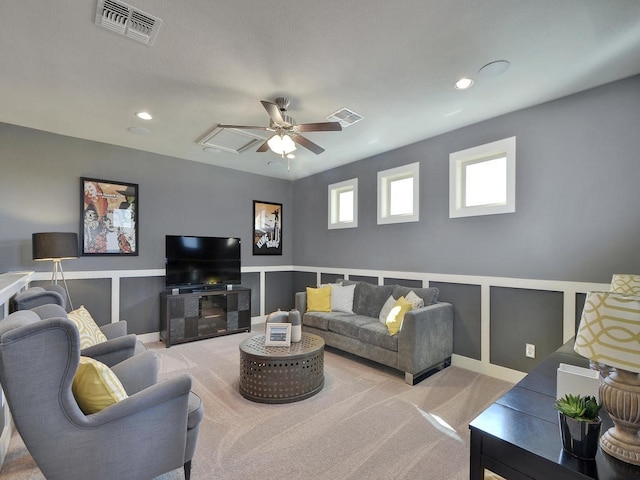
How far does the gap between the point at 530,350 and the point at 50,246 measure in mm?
5144

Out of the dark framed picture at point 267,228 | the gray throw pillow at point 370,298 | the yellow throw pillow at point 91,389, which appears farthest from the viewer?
the dark framed picture at point 267,228

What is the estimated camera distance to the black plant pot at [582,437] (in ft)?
3.14

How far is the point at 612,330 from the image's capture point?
0.93 m

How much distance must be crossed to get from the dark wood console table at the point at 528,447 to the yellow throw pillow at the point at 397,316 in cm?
186

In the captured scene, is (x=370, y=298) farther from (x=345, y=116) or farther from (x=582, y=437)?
(x=582, y=437)

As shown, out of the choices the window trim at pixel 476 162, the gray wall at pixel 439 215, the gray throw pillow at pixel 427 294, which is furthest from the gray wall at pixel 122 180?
the window trim at pixel 476 162

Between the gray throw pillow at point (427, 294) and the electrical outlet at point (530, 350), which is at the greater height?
the gray throw pillow at point (427, 294)

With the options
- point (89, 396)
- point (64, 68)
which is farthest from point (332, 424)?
point (64, 68)

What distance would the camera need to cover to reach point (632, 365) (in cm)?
88

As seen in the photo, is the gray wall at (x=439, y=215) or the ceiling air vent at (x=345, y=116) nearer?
the gray wall at (x=439, y=215)

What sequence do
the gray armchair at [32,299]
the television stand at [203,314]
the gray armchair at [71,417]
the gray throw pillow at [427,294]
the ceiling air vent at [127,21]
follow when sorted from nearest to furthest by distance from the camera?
the gray armchair at [71,417] < the ceiling air vent at [127,21] < the gray armchair at [32,299] < the gray throw pillow at [427,294] < the television stand at [203,314]

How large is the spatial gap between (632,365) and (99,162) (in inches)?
209

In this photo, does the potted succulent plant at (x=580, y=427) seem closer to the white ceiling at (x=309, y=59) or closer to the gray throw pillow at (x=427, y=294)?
the white ceiling at (x=309, y=59)

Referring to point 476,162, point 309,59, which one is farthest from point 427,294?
point 309,59
